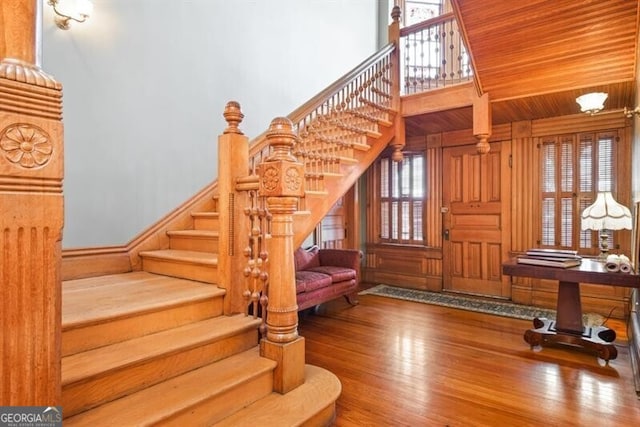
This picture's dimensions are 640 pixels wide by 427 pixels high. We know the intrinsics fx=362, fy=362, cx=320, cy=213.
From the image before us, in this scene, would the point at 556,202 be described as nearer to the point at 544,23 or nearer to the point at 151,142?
the point at 544,23

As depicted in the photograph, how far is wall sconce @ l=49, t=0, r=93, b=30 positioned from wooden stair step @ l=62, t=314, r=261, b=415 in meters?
2.46

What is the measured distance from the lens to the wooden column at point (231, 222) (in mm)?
2236

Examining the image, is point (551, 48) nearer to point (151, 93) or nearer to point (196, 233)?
point (196, 233)

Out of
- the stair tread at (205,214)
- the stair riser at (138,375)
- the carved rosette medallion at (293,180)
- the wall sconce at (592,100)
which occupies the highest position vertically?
the wall sconce at (592,100)

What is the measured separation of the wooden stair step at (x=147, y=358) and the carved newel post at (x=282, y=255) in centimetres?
20

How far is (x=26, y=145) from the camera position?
99cm

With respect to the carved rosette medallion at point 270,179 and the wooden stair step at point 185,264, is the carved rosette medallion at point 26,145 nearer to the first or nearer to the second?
the carved rosette medallion at point 270,179

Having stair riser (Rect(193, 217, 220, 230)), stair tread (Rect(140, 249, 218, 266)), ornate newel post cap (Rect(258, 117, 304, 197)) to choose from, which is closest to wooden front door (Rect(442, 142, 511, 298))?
stair riser (Rect(193, 217, 220, 230))

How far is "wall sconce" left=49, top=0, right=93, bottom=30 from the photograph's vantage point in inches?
105

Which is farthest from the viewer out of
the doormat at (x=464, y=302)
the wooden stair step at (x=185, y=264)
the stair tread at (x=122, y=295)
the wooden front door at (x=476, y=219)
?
the wooden front door at (x=476, y=219)

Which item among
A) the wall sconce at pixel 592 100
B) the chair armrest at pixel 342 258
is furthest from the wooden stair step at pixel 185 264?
the wall sconce at pixel 592 100

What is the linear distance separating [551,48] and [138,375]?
398 centimetres

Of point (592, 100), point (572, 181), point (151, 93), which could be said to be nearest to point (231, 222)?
point (151, 93)

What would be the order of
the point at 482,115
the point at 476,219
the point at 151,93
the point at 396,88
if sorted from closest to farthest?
1. the point at 151,93
2. the point at 482,115
3. the point at 396,88
4. the point at 476,219
